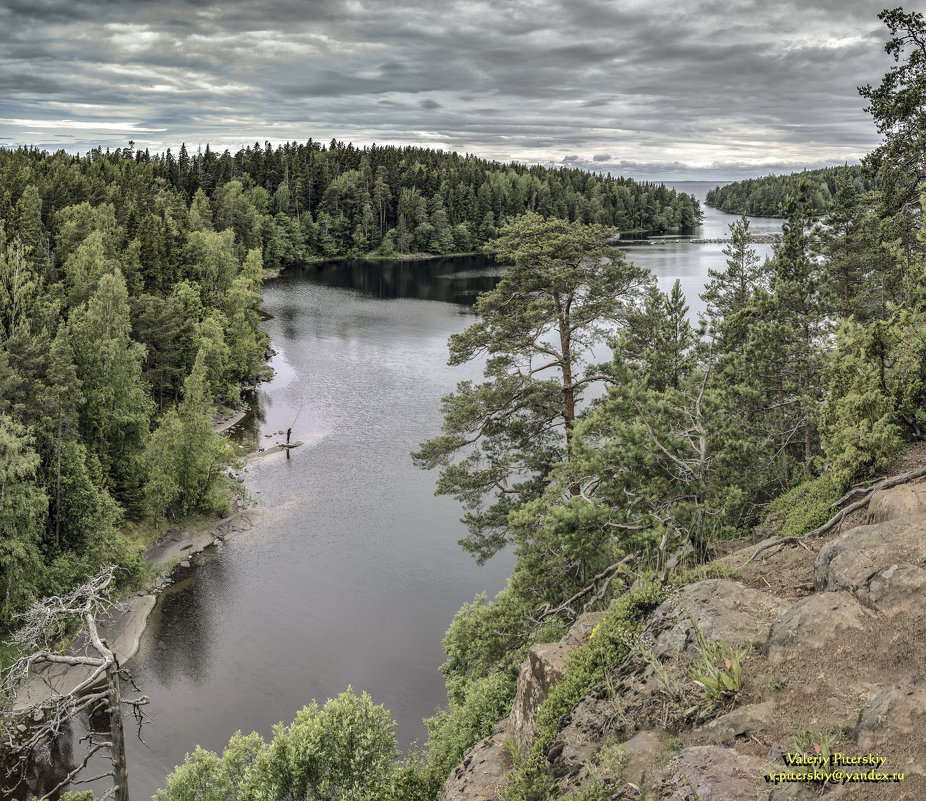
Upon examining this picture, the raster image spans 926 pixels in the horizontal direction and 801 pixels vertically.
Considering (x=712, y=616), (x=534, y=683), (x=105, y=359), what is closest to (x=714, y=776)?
(x=712, y=616)

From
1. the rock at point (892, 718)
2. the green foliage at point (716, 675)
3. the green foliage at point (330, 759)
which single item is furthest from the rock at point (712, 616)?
the green foliage at point (330, 759)

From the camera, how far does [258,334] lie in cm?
7412

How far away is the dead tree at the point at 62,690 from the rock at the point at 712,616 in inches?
521

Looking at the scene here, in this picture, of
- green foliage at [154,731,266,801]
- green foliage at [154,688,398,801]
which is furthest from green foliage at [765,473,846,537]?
green foliage at [154,731,266,801]

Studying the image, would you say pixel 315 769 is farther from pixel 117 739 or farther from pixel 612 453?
pixel 612 453

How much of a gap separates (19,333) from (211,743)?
20.5 m

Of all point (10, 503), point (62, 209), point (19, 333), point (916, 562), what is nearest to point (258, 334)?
point (62, 209)

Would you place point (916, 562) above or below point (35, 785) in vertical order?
above

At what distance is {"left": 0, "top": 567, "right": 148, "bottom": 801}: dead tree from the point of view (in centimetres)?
1809

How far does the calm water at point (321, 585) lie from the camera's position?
96.6 feet

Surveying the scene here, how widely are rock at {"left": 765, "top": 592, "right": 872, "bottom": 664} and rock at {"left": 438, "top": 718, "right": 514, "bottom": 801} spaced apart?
19.3ft

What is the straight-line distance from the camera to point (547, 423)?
28.3 m

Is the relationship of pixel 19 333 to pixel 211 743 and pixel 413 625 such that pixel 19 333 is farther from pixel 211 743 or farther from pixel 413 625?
pixel 413 625

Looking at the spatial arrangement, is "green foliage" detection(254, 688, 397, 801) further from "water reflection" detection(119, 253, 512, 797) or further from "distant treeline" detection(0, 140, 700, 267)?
"distant treeline" detection(0, 140, 700, 267)
